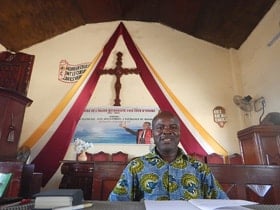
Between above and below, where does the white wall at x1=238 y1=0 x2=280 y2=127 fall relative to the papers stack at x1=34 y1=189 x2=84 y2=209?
above

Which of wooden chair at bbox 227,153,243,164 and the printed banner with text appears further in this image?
the printed banner with text

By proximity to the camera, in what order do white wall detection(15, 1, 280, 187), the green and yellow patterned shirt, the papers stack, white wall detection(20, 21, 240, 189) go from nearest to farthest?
the papers stack
the green and yellow patterned shirt
white wall detection(15, 1, 280, 187)
white wall detection(20, 21, 240, 189)

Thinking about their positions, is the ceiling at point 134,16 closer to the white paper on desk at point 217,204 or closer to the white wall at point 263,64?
the white wall at point 263,64

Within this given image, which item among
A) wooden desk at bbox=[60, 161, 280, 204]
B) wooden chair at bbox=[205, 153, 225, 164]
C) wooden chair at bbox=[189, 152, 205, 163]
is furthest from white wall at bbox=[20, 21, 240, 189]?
wooden desk at bbox=[60, 161, 280, 204]

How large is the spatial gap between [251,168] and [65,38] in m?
3.64

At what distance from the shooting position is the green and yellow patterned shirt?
1021 millimetres

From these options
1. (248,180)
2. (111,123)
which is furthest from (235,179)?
(111,123)

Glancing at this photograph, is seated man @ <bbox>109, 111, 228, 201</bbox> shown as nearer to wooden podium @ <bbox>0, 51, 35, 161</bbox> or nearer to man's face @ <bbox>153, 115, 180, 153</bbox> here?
man's face @ <bbox>153, 115, 180, 153</bbox>

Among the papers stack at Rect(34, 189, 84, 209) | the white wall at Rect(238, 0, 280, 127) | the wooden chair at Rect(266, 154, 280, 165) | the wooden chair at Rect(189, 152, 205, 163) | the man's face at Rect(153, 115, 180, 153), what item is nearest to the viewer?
the papers stack at Rect(34, 189, 84, 209)

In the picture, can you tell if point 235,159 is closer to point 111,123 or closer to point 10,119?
point 111,123

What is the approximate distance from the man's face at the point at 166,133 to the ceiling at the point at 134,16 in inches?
101

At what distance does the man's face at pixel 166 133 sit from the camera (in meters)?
1.14

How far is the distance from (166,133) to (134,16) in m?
3.42

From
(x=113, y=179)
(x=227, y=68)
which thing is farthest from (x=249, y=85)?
(x=113, y=179)
